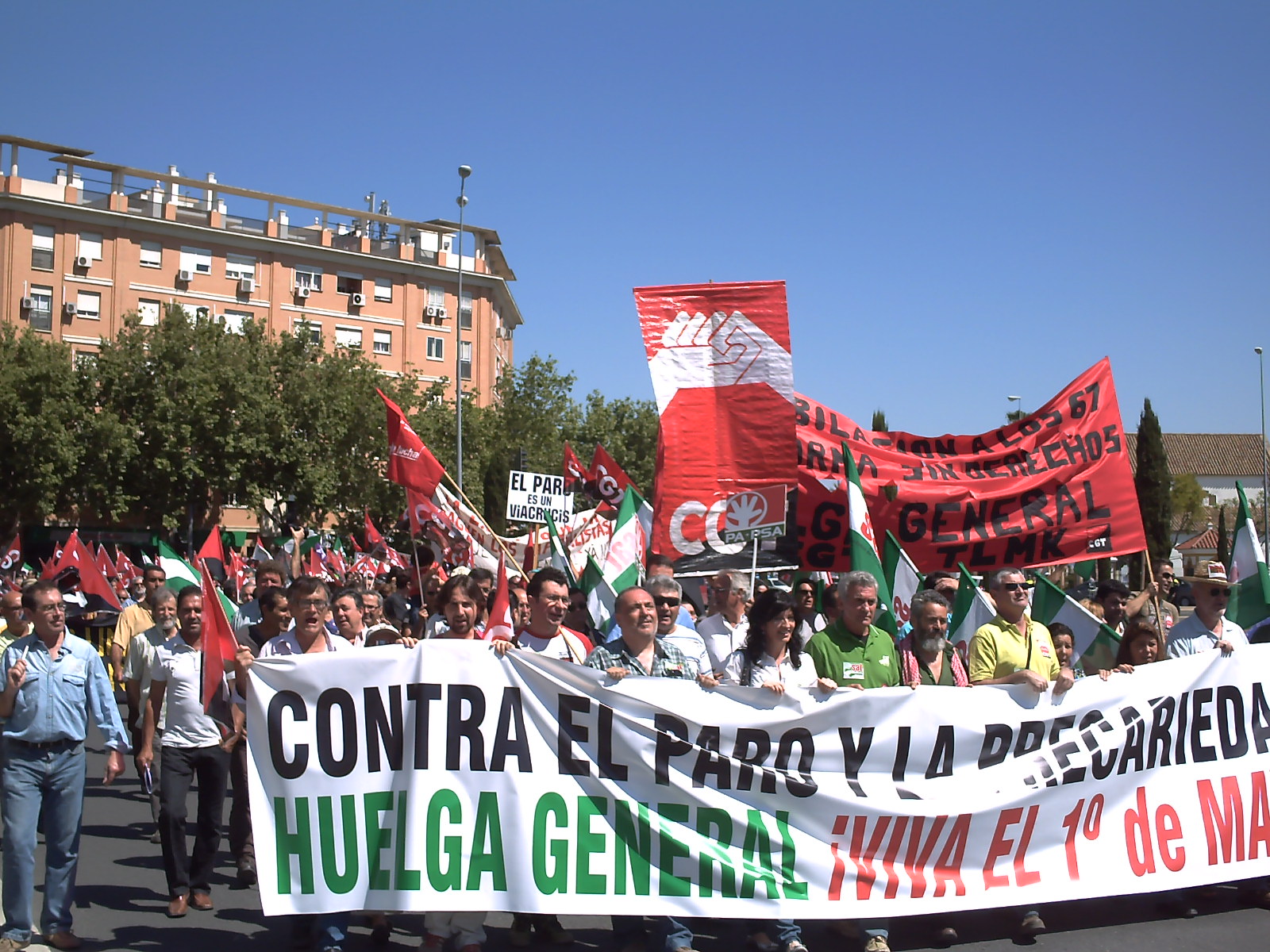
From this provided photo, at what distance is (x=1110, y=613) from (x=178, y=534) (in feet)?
130

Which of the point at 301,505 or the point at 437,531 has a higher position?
the point at 301,505

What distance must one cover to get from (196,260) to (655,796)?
55.7 m

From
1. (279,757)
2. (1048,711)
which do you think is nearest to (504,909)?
(279,757)

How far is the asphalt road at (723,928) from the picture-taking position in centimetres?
591

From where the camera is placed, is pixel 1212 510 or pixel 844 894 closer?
pixel 844 894

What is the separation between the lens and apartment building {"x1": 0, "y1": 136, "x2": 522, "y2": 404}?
51.9 m

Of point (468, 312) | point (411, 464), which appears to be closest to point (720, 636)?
point (411, 464)

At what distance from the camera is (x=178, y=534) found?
4369 cm

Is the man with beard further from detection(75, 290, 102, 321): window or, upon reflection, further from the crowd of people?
detection(75, 290, 102, 321): window

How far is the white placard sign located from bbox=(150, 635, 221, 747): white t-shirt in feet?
28.3

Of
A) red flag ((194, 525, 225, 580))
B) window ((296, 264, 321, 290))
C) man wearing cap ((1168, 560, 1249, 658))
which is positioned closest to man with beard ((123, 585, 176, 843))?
man wearing cap ((1168, 560, 1249, 658))

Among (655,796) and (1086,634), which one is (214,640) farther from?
(1086,634)

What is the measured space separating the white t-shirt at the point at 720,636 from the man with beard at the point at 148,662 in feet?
10.9

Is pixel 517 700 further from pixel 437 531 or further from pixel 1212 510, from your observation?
pixel 1212 510
